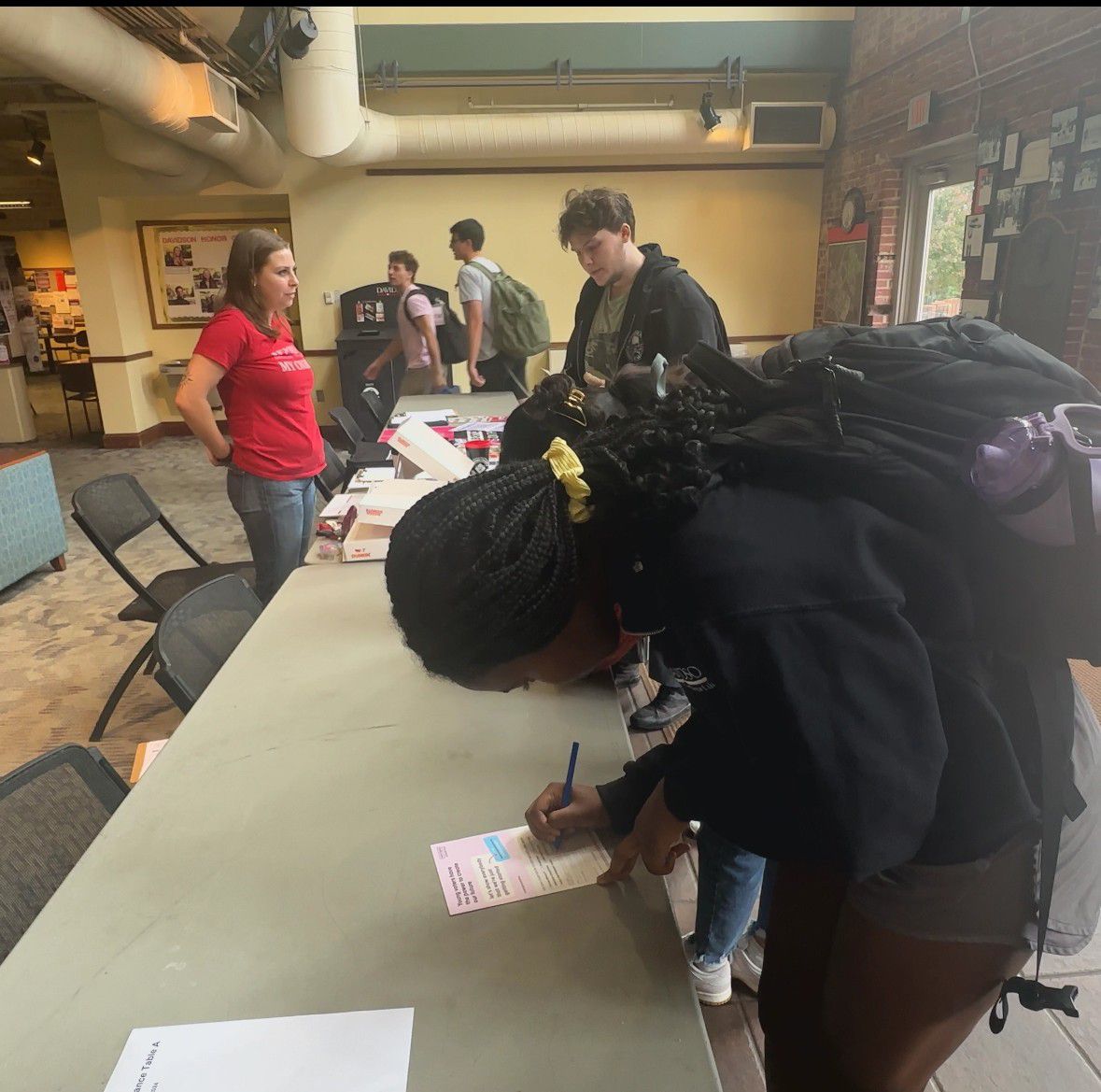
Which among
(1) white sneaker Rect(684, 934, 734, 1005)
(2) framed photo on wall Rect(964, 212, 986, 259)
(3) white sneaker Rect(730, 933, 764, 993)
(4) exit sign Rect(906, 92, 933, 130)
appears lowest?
(3) white sneaker Rect(730, 933, 764, 993)

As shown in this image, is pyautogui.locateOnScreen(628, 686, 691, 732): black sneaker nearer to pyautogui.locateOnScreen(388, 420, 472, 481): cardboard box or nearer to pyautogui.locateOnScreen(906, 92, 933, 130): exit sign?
pyautogui.locateOnScreen(388, 420, 472, 481): cardboard box

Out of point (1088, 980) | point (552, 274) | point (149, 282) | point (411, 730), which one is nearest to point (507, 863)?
point (411, 730)

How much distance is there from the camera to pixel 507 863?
3.38ft

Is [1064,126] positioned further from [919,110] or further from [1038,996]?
[1038,996]

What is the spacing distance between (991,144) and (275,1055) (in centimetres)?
512

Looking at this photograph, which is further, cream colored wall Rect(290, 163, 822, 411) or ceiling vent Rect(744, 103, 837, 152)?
cream colored wall Rect(290, 163, 822, 411)

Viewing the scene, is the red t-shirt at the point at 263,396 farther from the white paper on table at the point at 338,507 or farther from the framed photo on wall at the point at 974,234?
the framed photo on wall at the point at 974,234

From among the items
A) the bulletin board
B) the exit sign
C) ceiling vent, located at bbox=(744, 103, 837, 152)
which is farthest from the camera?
the bulletin board

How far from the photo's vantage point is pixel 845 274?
20.6 feet

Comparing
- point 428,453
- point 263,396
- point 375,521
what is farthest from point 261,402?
point 375,521

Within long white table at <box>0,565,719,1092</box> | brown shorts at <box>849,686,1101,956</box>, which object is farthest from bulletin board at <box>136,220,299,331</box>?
brown shorts at <box>849,686,1101,956</box>

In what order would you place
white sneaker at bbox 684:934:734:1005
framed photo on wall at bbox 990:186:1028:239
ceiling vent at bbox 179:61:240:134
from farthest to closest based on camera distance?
ceiling vent at bbox 179:61:240:134, framed photo on wall at bbox 990:186:1028:239, white sneaker at bbox 684:934:734:1005

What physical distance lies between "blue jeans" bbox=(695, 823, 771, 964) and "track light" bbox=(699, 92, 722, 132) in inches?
233

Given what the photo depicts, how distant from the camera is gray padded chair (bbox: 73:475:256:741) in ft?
8.33
